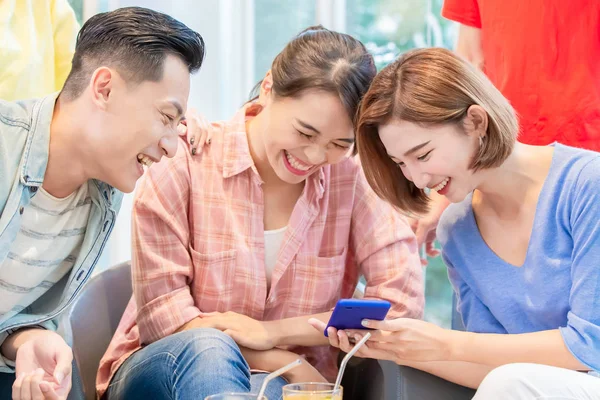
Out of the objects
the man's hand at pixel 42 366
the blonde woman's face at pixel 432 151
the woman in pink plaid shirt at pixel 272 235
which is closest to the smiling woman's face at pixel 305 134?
the woman in pink plaid shirt at pixel 272 235

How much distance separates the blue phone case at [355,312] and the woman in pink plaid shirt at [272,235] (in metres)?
0.23

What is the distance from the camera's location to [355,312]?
4.75 feet

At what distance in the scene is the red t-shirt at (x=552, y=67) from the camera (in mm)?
A: 1844

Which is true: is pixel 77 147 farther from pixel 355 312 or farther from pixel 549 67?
pixel 549 67

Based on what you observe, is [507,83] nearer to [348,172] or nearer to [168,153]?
[348,172]

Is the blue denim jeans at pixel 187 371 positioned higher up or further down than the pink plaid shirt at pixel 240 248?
further down

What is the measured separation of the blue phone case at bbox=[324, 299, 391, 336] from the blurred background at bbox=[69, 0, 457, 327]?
4.63 ft

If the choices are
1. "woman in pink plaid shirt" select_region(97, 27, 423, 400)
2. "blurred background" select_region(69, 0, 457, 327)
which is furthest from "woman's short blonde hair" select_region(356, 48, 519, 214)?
"blurred background" select_region(69, 0, 457, 327)

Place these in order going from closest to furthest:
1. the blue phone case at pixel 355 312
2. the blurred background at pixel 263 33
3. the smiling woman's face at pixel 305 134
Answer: the blue phone case at pixel 355 312 < the smiling woman's face at pixel 305 134 < the blurred background at pixel 263 33

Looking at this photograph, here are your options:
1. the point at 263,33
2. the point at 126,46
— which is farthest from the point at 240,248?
the point at 263,33

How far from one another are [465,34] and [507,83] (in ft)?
0.74

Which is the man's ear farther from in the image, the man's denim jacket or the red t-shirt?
the red t-shirt

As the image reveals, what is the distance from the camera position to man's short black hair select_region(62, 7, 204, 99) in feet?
4.93

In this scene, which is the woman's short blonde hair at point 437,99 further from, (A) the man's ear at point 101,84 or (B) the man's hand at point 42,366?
(B) the man's hand at point 42,366
